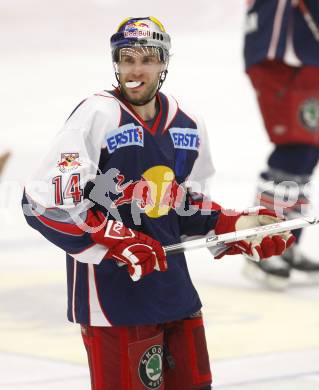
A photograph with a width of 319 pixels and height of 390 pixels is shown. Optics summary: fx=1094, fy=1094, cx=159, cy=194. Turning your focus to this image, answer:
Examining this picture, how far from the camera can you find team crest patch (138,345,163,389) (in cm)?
257

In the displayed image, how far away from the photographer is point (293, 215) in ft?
16.7

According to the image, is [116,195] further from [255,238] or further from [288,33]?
[288,33]

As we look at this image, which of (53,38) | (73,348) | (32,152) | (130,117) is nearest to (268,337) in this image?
(73,348)

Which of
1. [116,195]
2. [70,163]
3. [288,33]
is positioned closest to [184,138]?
[116,195]

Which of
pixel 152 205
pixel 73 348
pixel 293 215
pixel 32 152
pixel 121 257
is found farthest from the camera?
pixel 32 152

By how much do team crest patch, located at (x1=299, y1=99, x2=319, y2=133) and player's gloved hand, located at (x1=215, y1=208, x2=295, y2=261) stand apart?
245 cm

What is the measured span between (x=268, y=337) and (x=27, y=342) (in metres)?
0.93

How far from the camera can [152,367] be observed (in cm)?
259

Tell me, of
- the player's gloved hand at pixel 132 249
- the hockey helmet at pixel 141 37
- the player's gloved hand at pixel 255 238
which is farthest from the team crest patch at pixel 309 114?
the player's gloved hand at pixel 132 249

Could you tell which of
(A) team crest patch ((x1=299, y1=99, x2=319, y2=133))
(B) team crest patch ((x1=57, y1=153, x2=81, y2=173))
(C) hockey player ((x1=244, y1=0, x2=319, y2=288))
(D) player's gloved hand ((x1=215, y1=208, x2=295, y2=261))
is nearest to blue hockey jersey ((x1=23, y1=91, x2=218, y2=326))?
(B) team crest patch ((x1=57, y1=153, x2=81, y2=173))

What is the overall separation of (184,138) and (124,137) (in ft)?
0.66

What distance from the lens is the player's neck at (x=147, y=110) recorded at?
104 inches

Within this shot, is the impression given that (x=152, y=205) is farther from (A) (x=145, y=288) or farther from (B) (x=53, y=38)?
(B) (x=53, y=38)

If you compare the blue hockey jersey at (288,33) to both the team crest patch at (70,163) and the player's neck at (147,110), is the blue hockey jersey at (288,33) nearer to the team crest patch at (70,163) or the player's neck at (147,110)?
the player's neck at (147,110)
